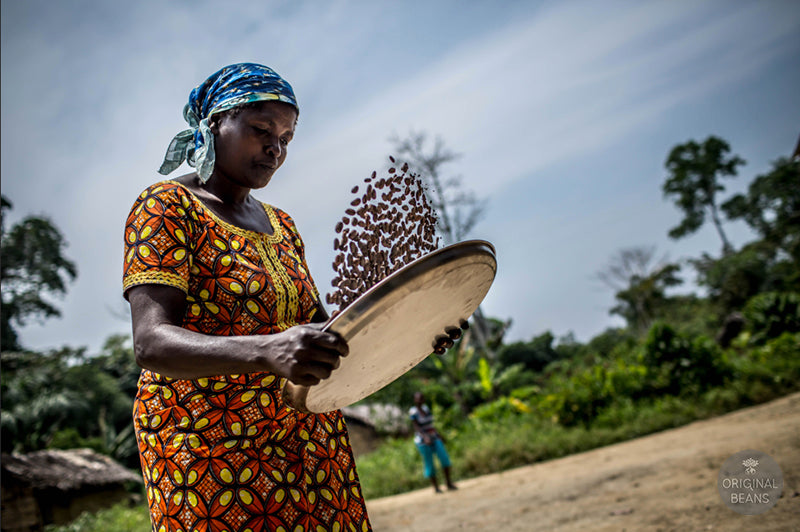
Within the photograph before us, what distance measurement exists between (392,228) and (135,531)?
11.1 metres

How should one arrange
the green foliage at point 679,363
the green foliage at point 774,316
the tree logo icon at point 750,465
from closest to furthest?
the tree logo icon at point 750,465, the green foliage at point 679,363, the green foliage at point 774,316

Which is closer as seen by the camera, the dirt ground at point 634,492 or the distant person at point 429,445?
the dirt ground at point 634,492

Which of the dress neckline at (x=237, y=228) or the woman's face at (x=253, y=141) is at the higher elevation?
the woman's face at (x=253, y=141)

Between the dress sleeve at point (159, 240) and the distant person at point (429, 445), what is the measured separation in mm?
8698

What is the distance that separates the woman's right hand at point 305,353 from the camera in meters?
0.89

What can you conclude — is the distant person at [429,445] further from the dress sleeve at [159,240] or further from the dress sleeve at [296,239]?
the dress sleeve at [159,240]

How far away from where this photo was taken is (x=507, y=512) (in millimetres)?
5418

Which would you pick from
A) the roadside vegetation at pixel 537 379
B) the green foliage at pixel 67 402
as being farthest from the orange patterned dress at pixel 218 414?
the green foliage at pixel 67 402

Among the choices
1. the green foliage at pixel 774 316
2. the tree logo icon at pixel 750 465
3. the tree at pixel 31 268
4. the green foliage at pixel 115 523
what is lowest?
the tree logo icon at pixel 750 465

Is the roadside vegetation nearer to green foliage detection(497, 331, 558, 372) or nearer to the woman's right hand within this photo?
green foliage detection(497, 331, 558, 372)

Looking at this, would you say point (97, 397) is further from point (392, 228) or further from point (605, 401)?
point (392, 228)

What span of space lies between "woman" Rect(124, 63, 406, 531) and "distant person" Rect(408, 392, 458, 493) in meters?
8.38

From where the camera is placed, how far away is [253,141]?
4.30 ft

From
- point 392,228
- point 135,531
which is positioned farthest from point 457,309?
point 135,531
